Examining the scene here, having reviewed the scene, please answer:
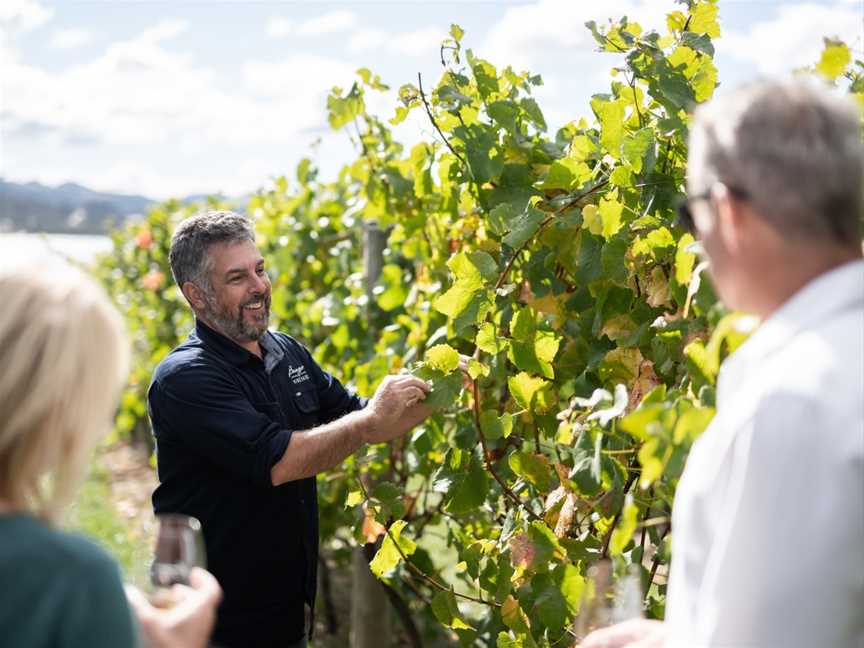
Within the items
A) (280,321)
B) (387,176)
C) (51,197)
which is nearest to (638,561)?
(387,176)

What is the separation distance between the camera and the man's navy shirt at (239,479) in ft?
8.74

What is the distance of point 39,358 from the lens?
1289 mm

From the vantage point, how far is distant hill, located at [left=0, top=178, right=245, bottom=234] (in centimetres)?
859

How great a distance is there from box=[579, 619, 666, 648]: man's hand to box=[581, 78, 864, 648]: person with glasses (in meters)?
0.19

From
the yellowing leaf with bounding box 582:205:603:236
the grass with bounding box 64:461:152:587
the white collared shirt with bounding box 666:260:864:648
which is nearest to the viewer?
the white collared shirt with bounding box 666:260:864:648

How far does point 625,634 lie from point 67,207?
2386 centimetres

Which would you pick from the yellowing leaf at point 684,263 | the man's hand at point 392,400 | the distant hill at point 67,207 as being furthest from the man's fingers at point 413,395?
the distant hill at point 67,207

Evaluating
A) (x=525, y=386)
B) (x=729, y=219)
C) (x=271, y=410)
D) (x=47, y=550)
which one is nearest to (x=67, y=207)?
(x=271, y=410)

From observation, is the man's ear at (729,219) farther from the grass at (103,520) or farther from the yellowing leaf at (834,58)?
the grass at (103,520)

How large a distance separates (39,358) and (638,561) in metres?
1.35

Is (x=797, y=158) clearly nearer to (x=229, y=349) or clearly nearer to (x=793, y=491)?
(x=793, y=491)

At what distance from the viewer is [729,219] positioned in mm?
1261

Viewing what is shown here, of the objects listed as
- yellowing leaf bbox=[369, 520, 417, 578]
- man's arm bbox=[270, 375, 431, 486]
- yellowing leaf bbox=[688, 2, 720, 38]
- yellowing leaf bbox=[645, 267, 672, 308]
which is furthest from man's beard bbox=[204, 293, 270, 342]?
yellowing leaf bbox=[688, 2, 720, 38]

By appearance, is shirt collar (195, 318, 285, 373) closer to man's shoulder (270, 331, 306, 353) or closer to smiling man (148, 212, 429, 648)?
smiling man (148, 212, 429, 648)
